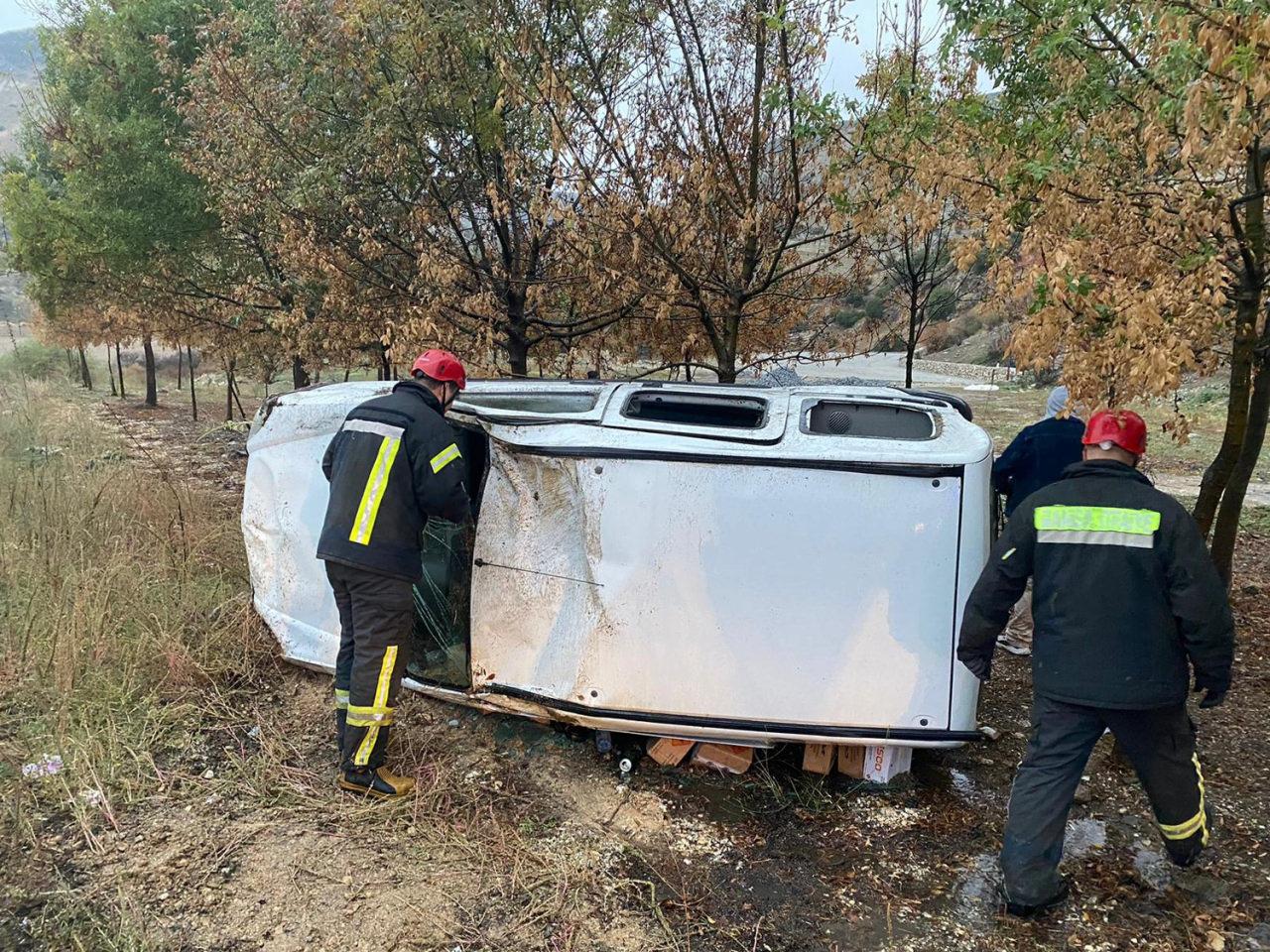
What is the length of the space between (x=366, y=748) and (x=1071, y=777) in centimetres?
264

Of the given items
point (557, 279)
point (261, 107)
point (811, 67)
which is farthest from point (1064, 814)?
point (261, 107)

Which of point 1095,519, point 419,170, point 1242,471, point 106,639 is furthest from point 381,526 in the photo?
point 1242,471

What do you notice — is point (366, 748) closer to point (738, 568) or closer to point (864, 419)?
point (738, 568)

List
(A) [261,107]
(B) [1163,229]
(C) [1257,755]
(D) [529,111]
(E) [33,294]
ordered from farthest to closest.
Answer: (E) [33,294] < (A) [261,107] < (D) [529,111] < (C) [1257,755] < (B) [1163,229]

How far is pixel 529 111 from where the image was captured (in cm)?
528

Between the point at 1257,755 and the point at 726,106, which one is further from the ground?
the point at 726,106

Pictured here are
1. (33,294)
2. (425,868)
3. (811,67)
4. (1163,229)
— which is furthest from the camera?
(33,294)

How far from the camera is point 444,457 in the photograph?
3248 millimetres

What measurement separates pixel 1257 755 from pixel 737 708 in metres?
2.50

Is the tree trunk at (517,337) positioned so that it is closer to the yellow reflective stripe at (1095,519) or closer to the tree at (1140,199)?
the tree at (1140,199)

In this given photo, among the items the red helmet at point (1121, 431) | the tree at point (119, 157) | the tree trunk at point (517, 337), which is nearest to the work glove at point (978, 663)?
the red helmet at point (1121, 431)

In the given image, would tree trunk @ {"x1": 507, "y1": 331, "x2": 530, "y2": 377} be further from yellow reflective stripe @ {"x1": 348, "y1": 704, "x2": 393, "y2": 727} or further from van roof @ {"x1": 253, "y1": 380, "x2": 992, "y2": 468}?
yellow reflective stripe @ {"x1": 348, "y1": 704, "x2": 393, "y2": 727}

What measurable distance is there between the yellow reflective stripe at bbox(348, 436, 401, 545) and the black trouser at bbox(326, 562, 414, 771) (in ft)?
0.52

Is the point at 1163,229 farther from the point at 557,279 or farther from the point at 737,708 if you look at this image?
the point at 557,279
